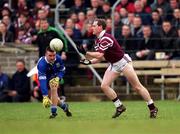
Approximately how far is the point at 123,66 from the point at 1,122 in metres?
3.10

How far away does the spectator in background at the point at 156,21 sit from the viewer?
27109 millimetres

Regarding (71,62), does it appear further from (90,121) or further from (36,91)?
(90,121)

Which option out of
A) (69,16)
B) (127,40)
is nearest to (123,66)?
(127,40)

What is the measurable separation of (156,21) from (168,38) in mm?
734

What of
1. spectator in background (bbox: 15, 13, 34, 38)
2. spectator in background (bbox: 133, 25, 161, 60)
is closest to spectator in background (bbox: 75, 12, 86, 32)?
spectator in background (bbox: 15, 13, 34, 38)

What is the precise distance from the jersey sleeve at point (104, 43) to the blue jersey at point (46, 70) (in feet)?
3.88

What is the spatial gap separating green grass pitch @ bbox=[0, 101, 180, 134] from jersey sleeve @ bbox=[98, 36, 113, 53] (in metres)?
1.54

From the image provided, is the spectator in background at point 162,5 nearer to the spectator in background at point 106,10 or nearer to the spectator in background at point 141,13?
the spectator in background at point 141,13

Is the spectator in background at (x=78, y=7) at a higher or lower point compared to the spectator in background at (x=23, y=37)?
higher

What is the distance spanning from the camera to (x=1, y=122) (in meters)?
17.8

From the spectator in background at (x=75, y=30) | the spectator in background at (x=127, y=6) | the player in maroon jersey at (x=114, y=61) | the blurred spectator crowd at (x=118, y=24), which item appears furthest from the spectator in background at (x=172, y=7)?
the player in maroon jersey at (x=114, y=61)

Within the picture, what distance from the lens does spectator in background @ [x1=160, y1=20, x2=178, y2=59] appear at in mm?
26906

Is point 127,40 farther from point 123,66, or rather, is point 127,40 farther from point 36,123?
point 36,123

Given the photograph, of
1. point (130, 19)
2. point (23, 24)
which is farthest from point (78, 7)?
point (130, 19)
